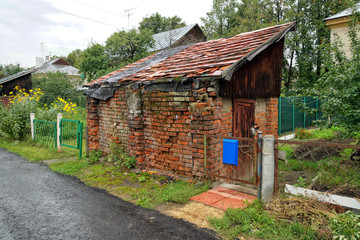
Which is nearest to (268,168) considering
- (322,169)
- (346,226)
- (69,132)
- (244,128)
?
(346,226)

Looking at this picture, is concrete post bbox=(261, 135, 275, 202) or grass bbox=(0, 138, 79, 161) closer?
concrete post bbox=(261, 135, 275, 202)

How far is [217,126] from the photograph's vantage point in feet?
17.3

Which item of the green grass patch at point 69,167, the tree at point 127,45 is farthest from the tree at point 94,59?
the green grass patch at point 69,167

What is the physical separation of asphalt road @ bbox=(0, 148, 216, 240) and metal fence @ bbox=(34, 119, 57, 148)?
3.70 meters

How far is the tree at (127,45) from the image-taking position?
17.5 meters

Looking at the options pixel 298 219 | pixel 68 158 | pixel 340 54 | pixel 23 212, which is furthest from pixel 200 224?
pixel 68 158

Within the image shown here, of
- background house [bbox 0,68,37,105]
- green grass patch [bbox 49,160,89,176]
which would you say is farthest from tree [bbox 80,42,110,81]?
green grass patch [bbox 49,160,89,176]

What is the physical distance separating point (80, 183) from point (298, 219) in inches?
191

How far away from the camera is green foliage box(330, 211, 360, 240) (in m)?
2.99

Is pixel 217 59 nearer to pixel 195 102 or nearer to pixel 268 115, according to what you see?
pixel 195 102

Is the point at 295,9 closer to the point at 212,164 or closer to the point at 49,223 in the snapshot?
the point at 212,164

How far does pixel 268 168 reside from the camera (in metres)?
4.04

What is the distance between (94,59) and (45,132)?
962 centimetres

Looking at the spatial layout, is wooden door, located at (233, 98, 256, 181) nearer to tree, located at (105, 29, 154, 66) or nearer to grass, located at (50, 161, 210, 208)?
grass, located at (50, 161, 210, 208)
